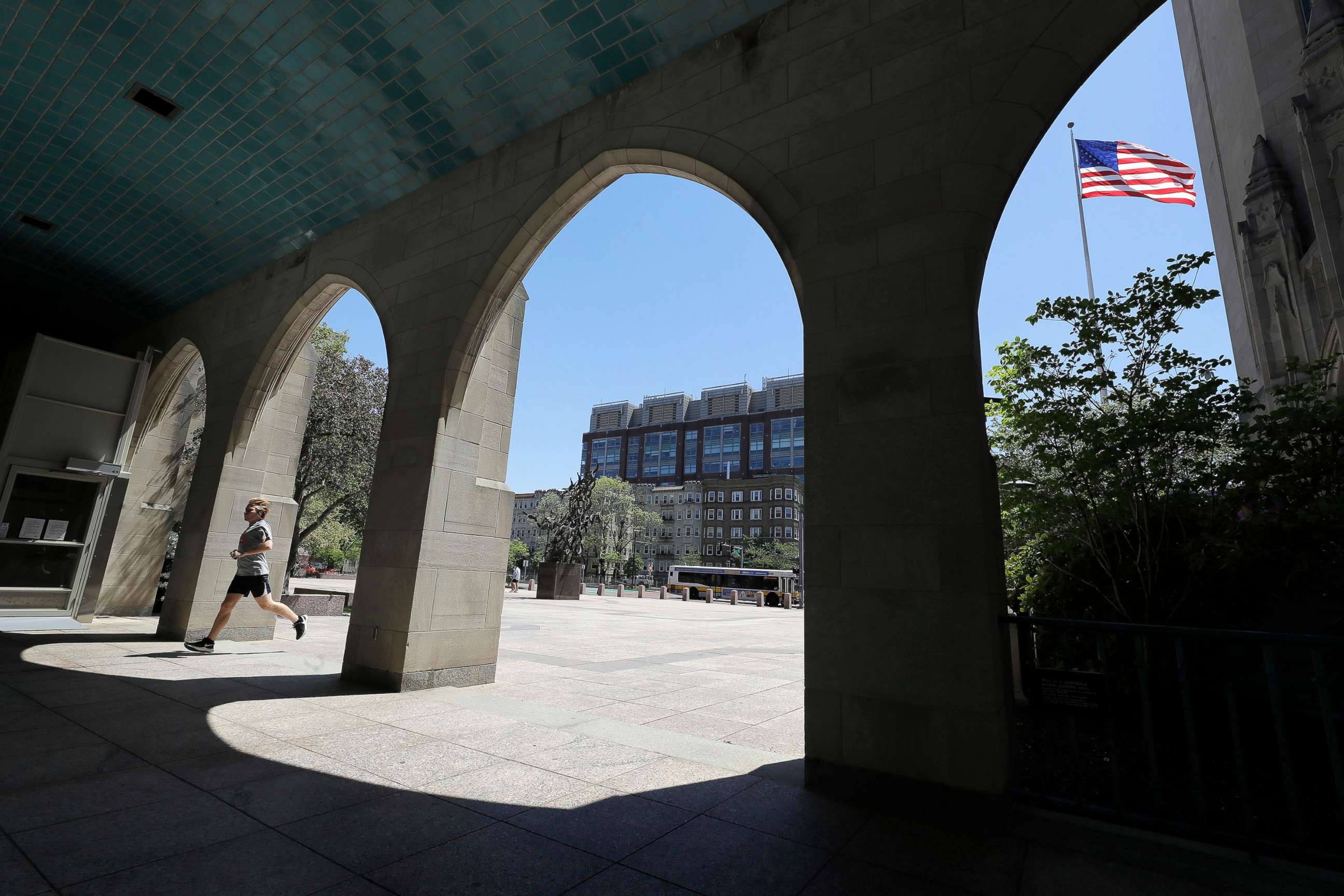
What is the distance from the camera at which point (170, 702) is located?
17.1 ft

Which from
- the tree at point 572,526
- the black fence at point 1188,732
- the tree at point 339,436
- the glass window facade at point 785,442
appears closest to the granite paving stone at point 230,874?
the black fence at point 1188,732

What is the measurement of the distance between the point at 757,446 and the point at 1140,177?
104034 millimetres

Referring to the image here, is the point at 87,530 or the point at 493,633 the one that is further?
the point at 87,530

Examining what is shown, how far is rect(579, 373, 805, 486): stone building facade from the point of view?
115 metres

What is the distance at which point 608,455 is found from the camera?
140250 mm

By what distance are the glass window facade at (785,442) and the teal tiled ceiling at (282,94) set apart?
106222 millimetres

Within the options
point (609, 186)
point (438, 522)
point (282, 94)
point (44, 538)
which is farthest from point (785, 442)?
point (282, 94)

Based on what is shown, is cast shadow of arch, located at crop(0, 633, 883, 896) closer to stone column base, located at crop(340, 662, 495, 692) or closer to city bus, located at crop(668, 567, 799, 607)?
stone column base, located at crop(340, 662, 495, 692)

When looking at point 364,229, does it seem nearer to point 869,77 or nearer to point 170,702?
point 170,702

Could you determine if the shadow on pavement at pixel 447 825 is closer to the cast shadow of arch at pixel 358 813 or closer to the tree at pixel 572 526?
the cast shadow of arch at pixel 358 813

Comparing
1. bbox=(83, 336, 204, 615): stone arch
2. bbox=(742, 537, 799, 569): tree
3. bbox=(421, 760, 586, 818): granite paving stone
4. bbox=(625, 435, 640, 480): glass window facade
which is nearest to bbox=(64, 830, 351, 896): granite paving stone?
bbox=(421, 760, 586, 818): granite paving stone

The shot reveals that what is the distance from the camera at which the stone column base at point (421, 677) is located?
6.22 m

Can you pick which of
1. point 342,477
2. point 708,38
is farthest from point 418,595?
point 342,477

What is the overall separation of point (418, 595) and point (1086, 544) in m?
6.93
